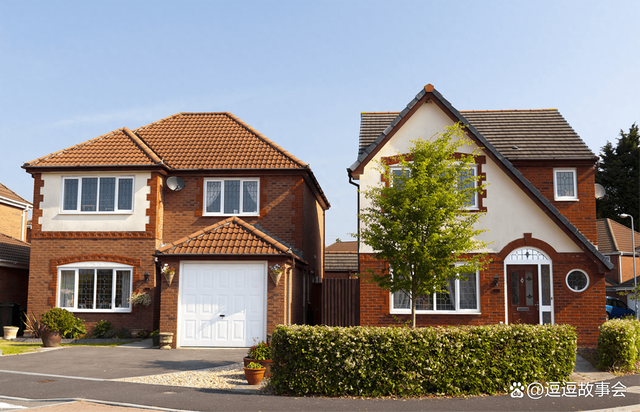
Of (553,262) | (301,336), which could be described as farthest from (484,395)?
(553,262)

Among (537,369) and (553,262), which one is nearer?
(537,369)

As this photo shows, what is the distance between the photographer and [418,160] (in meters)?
12.1

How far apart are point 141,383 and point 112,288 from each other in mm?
9207

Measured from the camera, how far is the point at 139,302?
60.6 ft

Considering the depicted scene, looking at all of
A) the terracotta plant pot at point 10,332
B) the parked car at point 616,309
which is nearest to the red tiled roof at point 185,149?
the terracotta plant pot at point 10,332

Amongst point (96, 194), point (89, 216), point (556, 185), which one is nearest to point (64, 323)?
point (89, 216)

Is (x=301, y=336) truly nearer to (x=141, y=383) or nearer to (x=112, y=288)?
(x=141, y=383)

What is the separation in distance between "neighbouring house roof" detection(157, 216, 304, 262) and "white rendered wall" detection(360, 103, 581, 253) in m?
3.04

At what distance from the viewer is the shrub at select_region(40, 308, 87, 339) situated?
17.4 metres

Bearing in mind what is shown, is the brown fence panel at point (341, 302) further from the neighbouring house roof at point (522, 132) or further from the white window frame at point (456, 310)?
the neighbouring house roof at point (522, 132)

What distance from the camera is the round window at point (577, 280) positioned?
15.8m

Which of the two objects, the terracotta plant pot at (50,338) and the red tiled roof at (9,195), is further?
the red tiled roof at (9,195)

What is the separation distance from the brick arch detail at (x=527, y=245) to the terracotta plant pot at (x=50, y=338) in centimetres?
1468

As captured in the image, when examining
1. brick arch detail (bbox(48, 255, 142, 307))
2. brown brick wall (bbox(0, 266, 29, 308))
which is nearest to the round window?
brick arch detail (bbox(48, 255, 142, 307))
